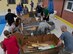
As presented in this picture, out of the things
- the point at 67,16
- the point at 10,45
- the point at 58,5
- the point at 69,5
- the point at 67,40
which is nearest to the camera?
the point at 10,45

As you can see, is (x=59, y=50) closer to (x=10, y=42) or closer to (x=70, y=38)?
(x=70, y=38)

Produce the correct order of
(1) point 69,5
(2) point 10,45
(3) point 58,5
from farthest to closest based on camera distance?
(3) point 58,5
(1) point 69,5
(2) point 10,45

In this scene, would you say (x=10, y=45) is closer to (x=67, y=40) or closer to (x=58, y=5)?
(x=67, y=40)

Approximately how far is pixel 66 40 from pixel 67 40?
0.10 feet

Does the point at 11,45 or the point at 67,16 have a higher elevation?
the point at 11,45

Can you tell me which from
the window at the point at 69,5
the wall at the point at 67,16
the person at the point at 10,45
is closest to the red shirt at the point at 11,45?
the person at the point at 10,45

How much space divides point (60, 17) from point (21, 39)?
7420mm

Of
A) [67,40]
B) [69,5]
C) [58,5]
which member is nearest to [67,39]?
[67,40]

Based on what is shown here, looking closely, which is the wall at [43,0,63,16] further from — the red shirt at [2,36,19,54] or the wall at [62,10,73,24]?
the red shirt at [2,36,19,54]

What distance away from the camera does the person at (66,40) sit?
176 inches

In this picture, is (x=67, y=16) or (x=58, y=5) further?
(x=58, y=5)

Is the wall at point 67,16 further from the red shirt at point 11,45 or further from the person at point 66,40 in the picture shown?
the red shirt at point 11,45

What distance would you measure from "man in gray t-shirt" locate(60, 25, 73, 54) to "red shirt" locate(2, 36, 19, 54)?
145 centimetres

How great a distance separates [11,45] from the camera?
14.4 ft
